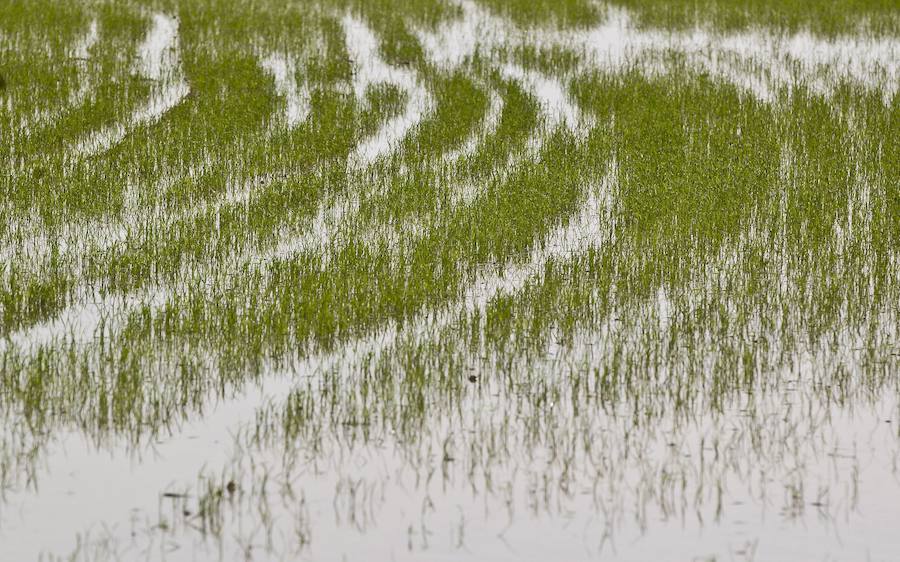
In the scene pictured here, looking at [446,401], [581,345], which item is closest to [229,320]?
[446,401]

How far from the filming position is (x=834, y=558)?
370cm

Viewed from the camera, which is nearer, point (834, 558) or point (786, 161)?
point (834, 558)

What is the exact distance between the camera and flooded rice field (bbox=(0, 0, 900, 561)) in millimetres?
3980

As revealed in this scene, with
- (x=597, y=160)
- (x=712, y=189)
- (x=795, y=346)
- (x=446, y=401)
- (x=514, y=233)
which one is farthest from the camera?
(x=597, y=160)

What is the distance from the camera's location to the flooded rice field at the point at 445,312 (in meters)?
3.98

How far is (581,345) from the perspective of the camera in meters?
5.60

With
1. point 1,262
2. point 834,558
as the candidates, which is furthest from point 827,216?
point 1,262

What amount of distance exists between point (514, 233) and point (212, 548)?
4013mm

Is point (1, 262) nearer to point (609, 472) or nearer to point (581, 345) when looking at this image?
point (581, 345)

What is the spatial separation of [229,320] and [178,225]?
6.60 ft

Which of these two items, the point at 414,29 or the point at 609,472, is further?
the point at 414,29

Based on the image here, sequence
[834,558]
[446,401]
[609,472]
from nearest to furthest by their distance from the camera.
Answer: [834,558] < [609,472] < [446,401]

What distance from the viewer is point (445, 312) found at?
19.9 feet

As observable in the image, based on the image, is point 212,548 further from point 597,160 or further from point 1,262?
point 597,160
